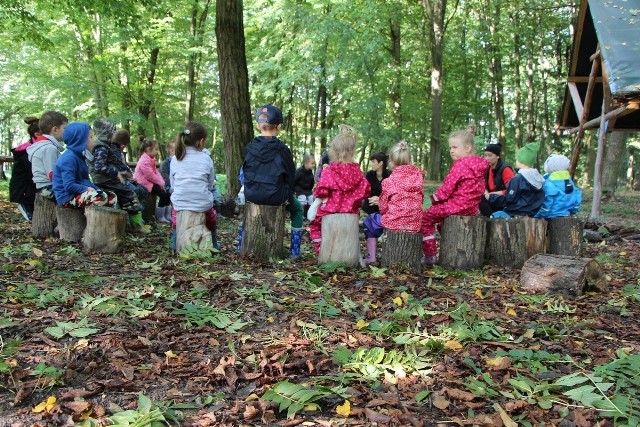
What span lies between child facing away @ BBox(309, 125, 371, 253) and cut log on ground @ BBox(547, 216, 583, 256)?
104 inches

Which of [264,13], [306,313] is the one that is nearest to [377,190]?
[306,313]

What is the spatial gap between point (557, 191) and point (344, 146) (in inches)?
121

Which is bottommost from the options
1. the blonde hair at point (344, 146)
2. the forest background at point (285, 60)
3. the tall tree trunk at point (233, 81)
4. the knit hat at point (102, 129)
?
the blonde hair at point (344, 146)

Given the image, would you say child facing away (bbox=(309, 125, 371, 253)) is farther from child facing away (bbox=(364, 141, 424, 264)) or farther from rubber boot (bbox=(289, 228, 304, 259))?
rubber boot (bbox=(289, 228, 304, 259))

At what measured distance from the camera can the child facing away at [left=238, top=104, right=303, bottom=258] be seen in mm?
5758

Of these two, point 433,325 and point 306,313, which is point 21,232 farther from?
point 433,325

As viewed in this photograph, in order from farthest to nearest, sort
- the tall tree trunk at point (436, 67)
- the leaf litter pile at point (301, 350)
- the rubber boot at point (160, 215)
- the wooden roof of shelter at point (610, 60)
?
1. the tall tree trunk at point (436, 67)
2. the rubber boot at point (160, 215)
3. the wooden roof of shelter at point (610, 60)
4. the leaf litter pile at point (301, 350)

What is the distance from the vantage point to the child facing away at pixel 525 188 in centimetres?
625

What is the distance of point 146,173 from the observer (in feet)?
28.7

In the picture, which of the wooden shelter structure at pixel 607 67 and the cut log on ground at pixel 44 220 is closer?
the cut log on ground at pixel 44 220

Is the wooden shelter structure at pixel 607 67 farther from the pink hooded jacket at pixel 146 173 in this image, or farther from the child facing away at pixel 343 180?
the pink hooded jacket at pixel 146 173

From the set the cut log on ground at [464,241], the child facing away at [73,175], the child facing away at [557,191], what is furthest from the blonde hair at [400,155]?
the child facing away at [73,175]

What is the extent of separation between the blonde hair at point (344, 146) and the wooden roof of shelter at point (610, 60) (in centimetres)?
492

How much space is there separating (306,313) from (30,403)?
81.0 inches
